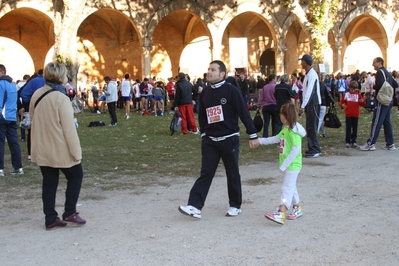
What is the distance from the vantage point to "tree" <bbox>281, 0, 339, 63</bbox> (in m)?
22.8

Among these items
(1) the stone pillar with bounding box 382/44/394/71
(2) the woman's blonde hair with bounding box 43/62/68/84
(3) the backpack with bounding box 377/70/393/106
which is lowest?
(3) the backpack with bounding box 377/70/393/106

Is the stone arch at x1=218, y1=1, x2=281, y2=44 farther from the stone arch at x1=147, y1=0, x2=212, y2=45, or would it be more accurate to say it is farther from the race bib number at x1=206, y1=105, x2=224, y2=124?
the race bib number at x1=206, y1=105, x2=224, y2=124

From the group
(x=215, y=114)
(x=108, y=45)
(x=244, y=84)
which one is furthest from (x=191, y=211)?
(x=108, y=45)

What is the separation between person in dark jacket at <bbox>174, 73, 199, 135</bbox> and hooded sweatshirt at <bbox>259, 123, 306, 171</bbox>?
782 cm

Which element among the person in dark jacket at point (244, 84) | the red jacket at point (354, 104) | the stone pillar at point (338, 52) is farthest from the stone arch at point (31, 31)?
the red jacket at point (354, 104)

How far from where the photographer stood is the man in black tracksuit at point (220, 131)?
5.32 meters

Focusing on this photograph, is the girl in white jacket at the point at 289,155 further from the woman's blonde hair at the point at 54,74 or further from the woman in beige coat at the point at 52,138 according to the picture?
the woman's blonde hair at the point at 54,74

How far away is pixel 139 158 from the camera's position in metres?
9.83

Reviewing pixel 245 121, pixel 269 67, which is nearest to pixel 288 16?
pixel 269 67

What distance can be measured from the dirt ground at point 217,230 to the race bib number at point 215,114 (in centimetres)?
101

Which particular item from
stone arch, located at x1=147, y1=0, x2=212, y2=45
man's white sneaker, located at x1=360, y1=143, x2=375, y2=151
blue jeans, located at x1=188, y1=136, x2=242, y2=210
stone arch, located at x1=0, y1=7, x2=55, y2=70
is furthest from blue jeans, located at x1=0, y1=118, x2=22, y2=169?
stone arch, located at x1=0, y1=7, x2=55, y2=70

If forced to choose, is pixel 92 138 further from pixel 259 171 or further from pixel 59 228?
pixel 59 228

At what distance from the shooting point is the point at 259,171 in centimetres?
819

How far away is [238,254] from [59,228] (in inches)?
76.3
